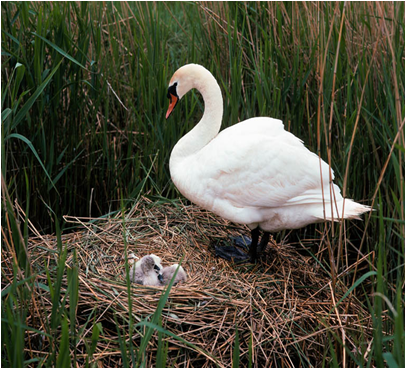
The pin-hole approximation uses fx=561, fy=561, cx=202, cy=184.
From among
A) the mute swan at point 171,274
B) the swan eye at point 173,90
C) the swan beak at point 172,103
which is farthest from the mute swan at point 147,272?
the swan eye at point 173,90

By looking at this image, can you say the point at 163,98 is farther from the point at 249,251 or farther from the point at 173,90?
the point at 249,251

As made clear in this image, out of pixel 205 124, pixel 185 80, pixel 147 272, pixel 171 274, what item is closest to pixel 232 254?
pixel 171 274

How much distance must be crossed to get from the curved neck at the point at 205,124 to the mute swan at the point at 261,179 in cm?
14

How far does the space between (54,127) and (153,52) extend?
40.2 inches

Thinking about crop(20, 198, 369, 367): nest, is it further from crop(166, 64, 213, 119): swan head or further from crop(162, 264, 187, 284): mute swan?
crop(166, 64, 213, 119): swan head

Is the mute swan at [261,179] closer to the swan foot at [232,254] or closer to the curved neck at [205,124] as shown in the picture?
the curved neck at [205,124]

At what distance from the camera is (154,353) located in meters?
2.79

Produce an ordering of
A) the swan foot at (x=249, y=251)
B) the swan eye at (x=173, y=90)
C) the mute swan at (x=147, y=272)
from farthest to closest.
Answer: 1. the swan eye at (x=173, y=90)
2. the swan foot at (x=249, y=251)
3. the mute swan at (x=147, y=272)

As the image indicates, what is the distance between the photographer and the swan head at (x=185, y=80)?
3.79m

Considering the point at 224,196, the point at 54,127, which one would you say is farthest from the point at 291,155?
the point at 54,127

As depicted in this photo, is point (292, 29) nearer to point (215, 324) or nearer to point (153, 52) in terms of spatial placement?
point (153, 52)

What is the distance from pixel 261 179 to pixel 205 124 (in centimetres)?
64

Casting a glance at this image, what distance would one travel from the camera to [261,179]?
11.2 feet

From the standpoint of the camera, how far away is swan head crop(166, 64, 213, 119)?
12.4 feet
